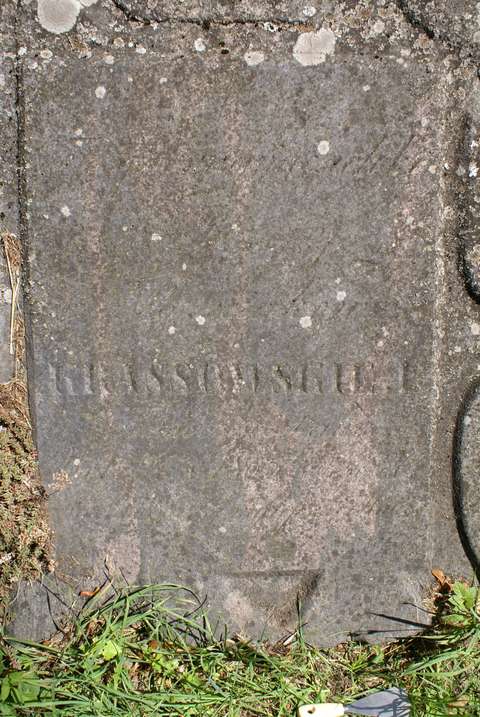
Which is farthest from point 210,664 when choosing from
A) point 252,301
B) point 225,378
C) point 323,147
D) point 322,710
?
point 323,147

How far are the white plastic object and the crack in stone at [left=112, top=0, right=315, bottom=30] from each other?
6.85ft

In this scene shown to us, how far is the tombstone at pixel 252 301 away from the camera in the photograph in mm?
2021

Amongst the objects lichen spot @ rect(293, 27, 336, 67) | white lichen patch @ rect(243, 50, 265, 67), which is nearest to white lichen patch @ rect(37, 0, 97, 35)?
white lichen patch @ rect(243, 50, 265, 67)

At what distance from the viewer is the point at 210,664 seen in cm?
230

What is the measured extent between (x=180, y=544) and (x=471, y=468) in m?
0.98

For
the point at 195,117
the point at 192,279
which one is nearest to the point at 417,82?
the point at 195,117

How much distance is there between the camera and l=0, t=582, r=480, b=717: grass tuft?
2238 mm

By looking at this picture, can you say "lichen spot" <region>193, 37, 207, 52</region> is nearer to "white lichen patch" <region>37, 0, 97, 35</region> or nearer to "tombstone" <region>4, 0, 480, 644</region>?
"tombstone" <region>4, 0, 480, 644</region>

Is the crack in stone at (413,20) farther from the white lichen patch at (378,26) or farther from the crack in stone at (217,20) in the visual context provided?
the crack in stone at (217,20)

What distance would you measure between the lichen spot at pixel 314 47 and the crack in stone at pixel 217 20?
0.09ft

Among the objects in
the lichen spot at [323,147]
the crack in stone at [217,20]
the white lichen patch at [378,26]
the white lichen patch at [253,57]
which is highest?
the crack in stone at [217,20]

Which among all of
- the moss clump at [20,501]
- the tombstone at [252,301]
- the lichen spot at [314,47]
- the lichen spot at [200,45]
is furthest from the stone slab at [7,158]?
the lichen spot at [314,47]

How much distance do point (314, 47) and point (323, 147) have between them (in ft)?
0.91

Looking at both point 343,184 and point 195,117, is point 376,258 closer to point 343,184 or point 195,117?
point 343,184
